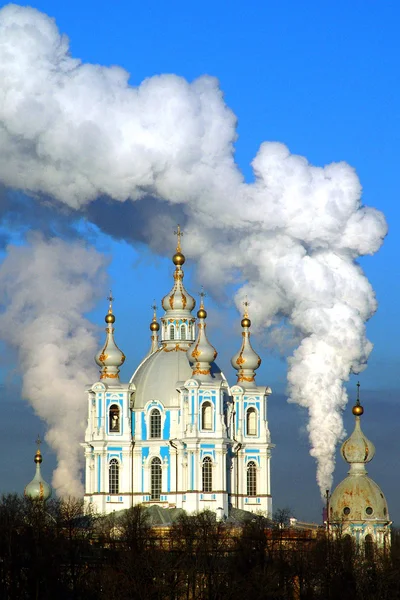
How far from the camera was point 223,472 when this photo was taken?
105m

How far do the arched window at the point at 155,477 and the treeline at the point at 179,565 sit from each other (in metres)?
10.6

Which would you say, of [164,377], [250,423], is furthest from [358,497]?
[164,377]

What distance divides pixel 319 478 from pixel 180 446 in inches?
436

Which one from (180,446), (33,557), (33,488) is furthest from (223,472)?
(33,557)

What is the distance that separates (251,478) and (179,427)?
15.3 feet

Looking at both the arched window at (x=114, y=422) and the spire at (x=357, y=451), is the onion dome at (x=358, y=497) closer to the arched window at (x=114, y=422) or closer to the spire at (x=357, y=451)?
the spire at (x=357, y=451)

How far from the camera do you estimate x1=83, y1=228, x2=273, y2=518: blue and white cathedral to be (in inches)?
4122

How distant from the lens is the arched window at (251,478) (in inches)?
4264

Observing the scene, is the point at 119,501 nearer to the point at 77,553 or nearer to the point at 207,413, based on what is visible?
the point at 207,413

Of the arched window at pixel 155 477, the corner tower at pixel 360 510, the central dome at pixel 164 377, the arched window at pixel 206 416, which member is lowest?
the corner tower at pixel 360 510

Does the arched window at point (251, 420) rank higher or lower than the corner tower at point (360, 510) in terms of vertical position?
higher

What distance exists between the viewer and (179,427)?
107 meters

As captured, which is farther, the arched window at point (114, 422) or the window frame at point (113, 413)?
the arched window at point (114, 422)

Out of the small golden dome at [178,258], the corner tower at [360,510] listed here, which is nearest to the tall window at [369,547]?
the corner tower at [360,510]
